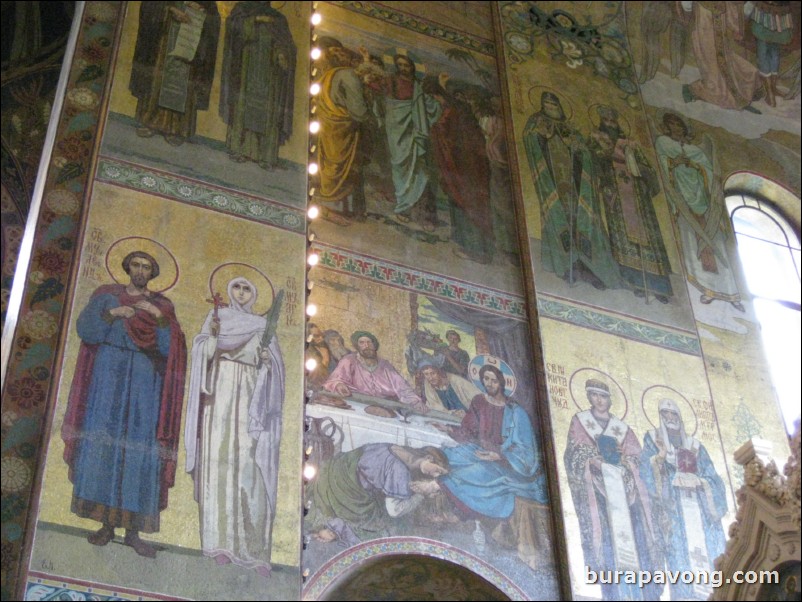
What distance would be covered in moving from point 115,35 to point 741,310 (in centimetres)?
637

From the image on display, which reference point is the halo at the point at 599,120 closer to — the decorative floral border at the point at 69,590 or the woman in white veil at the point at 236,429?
the woman in white veil at the point at 236,429

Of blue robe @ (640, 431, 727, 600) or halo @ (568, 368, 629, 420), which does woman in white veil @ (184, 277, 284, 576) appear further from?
blue robe @ (640, 431, 727, 600)

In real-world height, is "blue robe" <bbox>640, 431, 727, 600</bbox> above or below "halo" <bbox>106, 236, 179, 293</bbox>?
below

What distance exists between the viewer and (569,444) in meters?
10.3

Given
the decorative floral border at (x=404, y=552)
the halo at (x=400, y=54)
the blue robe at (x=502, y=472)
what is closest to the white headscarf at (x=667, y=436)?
the blue robe at (x=502, y=472)

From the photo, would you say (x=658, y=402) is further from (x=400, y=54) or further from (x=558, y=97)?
(x=400, y=54)

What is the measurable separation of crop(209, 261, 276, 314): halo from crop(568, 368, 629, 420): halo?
272 centimetres

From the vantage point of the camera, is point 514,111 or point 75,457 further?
point 514,111

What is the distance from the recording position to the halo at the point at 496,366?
10.4 meters

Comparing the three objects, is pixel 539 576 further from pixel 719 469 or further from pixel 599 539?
pixel 719 469

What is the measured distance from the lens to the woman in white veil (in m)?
8.57

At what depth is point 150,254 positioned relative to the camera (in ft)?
31.4

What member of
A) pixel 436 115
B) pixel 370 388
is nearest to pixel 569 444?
pixel 370 388

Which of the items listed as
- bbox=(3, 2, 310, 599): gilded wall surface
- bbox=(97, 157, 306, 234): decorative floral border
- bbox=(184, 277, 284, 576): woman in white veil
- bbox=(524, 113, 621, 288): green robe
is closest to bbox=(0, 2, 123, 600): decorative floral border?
bbox=(3, 2, 310, 599): gilded wall surface
